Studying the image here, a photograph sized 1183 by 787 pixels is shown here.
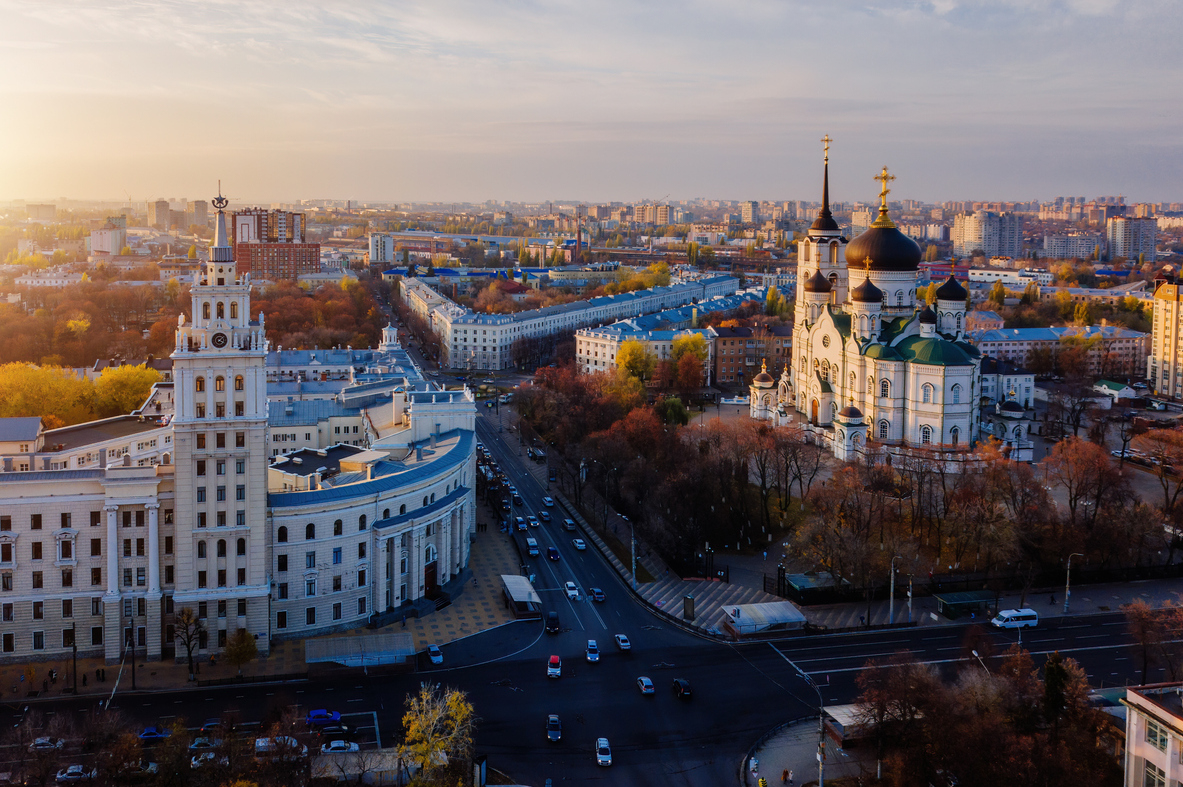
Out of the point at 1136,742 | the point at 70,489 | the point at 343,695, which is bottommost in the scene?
the point at 343,695

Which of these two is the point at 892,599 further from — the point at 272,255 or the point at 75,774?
the point at 272,255

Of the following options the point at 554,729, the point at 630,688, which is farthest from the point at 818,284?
the point at 554,729

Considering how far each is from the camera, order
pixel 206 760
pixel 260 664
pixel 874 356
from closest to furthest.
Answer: pixel 206 760 < pixel 260 664 < pixel 874 356

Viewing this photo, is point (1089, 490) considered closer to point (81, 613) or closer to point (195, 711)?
point (195, 711)

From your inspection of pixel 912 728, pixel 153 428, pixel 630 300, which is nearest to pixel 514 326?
pixel 630 300

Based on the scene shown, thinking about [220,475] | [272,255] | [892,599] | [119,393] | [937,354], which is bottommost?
[892,599]

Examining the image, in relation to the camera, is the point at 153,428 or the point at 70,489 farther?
the point at 153,428

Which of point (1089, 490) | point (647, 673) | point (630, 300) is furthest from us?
point (630, 300)
